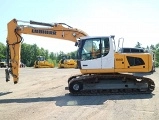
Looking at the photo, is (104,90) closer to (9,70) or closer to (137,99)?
(137,99)

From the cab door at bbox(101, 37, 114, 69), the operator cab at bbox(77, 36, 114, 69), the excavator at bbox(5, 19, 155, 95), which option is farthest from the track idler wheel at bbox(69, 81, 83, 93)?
the cab door at bbox(101, 37, 114, 69)

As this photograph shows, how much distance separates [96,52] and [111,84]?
1678 millimetres

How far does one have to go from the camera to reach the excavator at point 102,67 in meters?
14.3

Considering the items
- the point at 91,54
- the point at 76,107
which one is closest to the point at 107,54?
the point at 91,54

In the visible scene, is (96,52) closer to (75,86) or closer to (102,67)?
(102,67)

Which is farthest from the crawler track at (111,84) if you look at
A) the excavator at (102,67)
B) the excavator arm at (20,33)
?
the excavator arm at (20,33)

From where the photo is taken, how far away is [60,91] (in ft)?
50.9

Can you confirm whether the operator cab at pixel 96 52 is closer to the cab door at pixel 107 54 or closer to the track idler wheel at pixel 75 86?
the cab door at pixel 107 54

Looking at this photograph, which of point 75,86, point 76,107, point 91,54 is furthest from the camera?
point 91,54

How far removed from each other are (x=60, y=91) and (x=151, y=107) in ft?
18.9

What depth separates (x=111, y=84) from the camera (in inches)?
563

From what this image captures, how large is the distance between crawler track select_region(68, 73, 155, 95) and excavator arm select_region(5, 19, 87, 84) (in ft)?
8.05

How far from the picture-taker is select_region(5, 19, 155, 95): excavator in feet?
46.8

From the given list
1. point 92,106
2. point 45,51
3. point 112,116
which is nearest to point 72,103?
point 92,106
